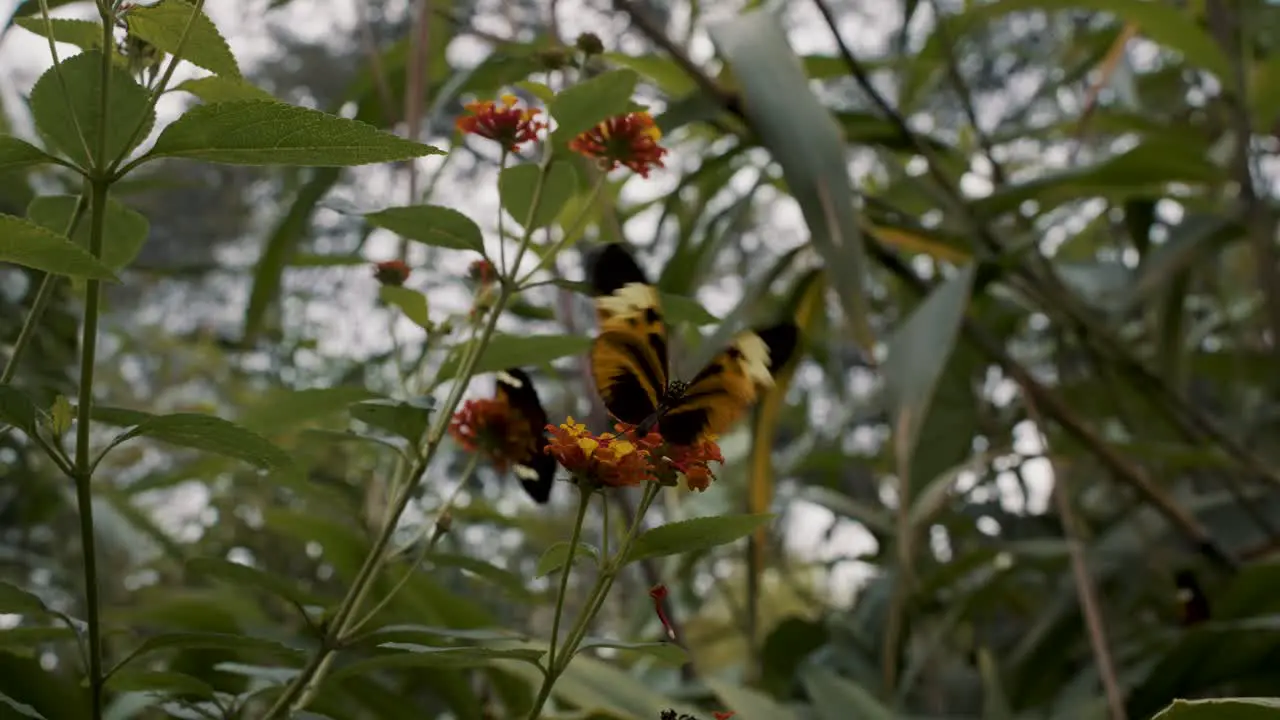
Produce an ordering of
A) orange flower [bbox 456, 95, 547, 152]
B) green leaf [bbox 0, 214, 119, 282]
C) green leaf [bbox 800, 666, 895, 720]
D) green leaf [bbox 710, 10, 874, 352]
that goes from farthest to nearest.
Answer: green leaf [bbox 800, 666, 895, 720], green leaf [bbox 710, 10, 874, 352], orange flower [bbox 456, 95, 547, 152], green leaf [bbox 0, 214, 119, 282]

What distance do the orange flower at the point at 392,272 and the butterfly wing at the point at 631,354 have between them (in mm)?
92

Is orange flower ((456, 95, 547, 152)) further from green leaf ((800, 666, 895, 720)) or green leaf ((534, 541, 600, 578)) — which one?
green leaf ((800, 666, 895, 720))

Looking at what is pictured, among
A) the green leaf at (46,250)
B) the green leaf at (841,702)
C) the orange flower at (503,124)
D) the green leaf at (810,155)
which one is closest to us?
the green leaf at (46,250)

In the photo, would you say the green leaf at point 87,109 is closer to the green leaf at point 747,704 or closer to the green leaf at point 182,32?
the green leaf at point 182,32

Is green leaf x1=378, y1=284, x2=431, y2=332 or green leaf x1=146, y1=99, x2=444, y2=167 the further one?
green leaf x1=378, y1=284, x2=431, y2=332

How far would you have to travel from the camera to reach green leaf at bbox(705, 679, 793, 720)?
0.51 m

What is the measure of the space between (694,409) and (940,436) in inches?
19.8

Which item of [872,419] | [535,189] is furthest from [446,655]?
[872,419]

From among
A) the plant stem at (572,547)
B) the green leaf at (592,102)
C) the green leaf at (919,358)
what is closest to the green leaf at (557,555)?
the plant stem at (572,547)

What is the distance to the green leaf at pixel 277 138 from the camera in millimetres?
230

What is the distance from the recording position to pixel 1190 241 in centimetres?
73

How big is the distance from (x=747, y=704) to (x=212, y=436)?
0.33 metres

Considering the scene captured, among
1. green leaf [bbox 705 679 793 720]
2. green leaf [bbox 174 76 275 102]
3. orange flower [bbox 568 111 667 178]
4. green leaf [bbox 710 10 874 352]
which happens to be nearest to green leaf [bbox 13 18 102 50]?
green leaf [bbox 174 76 275 102]

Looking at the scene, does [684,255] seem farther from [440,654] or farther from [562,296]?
[440,654]
